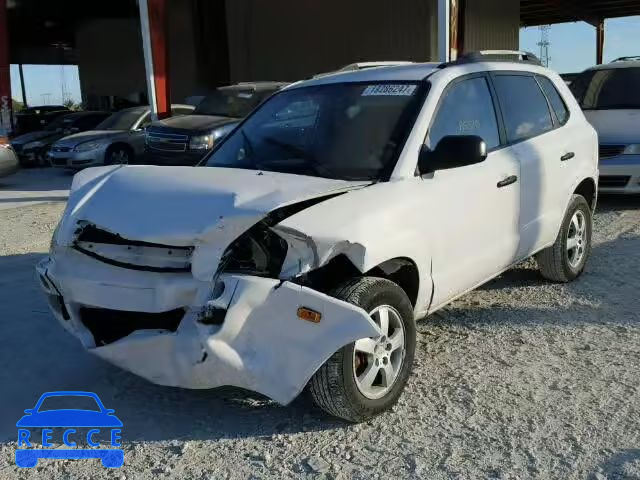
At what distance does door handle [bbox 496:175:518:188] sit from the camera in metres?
4.44

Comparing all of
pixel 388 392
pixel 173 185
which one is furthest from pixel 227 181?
pixel 388 392

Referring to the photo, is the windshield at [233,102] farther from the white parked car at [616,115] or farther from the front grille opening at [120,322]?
the front grille opening at [120,322]

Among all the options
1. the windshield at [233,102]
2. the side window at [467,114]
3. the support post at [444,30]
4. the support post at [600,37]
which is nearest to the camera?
the side window at [467,114]

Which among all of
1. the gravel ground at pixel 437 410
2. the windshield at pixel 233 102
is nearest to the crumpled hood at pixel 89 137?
the windshield at pixel 233 102

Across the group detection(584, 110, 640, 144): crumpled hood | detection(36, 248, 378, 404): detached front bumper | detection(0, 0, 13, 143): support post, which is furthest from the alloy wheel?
detection(0, 0, 13, 143): support post

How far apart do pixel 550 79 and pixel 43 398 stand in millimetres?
4392

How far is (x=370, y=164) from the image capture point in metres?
3.95

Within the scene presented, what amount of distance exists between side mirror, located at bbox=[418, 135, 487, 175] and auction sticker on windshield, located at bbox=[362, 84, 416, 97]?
0.49 metres

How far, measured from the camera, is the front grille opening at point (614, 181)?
28.0 feet

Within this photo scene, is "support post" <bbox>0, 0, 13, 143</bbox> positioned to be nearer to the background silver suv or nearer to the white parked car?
the background silver suv

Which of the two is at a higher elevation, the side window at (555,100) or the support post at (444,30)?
the support post at (444,30)

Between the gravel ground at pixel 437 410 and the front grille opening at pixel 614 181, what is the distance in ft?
12.2

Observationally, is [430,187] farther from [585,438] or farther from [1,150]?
[1,150]

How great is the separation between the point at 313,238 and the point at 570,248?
327 cm
